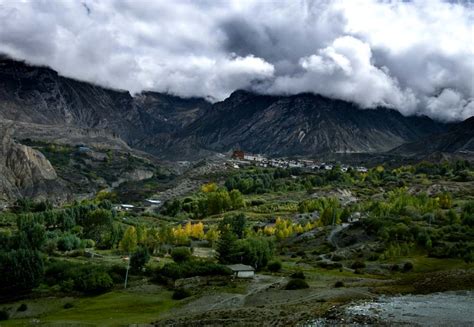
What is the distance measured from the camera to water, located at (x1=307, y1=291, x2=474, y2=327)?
175 ft

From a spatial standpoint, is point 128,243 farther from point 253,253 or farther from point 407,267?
point 407,267

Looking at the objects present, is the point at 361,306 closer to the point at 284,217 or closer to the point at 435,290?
the point at 435,290

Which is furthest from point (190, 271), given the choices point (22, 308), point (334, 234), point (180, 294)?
point (334, 234)

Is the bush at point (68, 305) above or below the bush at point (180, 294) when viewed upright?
below

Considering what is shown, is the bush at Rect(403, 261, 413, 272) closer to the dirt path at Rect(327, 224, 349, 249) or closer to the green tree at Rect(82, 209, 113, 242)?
the dirt path at Rect(327, 224, 349, 249)

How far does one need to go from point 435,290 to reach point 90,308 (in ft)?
159

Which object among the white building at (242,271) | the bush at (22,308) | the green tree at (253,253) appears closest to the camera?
the bush at (22,308)

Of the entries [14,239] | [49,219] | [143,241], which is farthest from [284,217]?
[14,239]

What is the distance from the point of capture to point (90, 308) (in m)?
73.8

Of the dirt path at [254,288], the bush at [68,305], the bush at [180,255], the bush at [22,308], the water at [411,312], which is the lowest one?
the bush at [22,308]

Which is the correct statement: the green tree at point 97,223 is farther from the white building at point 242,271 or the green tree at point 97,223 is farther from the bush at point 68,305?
the bush at point 68,305

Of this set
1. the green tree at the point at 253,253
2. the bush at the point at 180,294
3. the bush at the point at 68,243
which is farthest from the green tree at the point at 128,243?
the bush at the point at 180,294

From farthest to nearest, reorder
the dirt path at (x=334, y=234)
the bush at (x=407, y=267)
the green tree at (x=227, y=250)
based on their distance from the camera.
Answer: the dirt path at (x=334, y=234) < the green tree at (x=227, y=250) < the bush at (x=407, y=267)

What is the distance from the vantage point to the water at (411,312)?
175 ft
